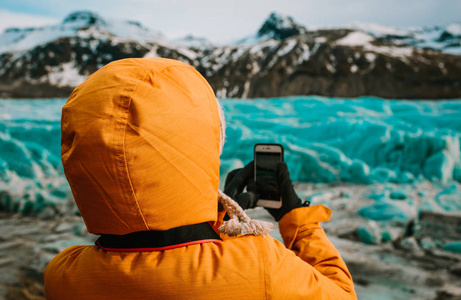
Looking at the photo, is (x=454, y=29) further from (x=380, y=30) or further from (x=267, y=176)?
(x=267, y=176)

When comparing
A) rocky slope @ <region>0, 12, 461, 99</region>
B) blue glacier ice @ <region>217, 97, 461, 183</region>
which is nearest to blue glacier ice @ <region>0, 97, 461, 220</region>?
blue glacier ice @ <region>217, 97, 461, 183</region>

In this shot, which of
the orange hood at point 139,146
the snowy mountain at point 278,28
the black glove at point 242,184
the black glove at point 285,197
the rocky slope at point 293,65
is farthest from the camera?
the snowy mountain at point 278,28

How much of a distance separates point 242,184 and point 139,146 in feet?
2.64

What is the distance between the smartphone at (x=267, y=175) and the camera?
1.24 meters

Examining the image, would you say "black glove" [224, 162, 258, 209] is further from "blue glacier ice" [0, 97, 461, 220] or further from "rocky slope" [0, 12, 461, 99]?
"rocky slope" [0, 12, 461, 99]

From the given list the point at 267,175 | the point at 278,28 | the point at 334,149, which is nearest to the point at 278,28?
the point at 278,28

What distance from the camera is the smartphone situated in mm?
1236

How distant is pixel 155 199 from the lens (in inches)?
22.1

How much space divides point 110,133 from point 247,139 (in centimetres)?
354

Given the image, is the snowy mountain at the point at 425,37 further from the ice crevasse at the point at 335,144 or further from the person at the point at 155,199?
the person at the point at 155,199

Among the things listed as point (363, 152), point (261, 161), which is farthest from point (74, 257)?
point (363, 152)

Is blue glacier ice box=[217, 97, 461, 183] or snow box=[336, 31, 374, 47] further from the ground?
snow box=[336, 31, 374, 47]

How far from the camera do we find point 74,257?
2.17 ft

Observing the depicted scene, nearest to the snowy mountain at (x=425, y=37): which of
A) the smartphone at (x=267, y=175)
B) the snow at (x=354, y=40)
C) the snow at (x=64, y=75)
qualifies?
the snow at (x=354, y=40)
